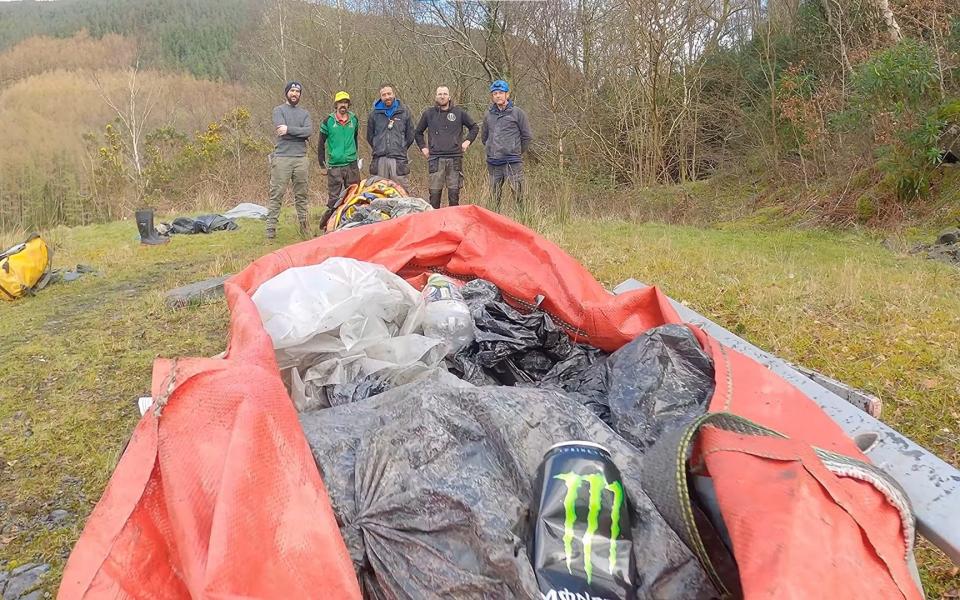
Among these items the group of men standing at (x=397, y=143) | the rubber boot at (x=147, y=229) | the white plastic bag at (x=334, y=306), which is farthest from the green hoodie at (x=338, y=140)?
the white plastic bag at (x=334, y=306)

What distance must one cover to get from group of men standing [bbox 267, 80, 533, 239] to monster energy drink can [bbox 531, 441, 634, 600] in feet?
20.7

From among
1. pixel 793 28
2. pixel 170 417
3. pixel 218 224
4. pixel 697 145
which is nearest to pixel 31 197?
pixel 218 224

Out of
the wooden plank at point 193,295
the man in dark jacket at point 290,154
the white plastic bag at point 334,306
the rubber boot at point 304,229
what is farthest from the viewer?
the rubber boot at point 304,229

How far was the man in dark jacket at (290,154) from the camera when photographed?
706cm

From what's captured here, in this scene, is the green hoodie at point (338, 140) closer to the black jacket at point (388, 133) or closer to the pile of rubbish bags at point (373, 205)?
the black jacket at point (388, 133)

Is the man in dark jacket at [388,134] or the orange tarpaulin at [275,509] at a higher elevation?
the man in dark jacket at [388,134]

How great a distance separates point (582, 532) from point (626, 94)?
44.9 feet

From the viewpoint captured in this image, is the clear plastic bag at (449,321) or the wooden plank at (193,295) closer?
the clear plastic bag at (449,321)

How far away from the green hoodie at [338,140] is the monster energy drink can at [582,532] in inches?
270

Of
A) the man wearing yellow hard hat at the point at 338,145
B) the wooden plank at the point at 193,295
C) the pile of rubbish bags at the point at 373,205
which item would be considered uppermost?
the man wearing yellow hard hat at the point at 338,145

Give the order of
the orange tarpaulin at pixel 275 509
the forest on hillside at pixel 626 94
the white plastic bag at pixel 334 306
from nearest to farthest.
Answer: the orange tarpaulin at pixel 275 509
the white plastic bag at pixel 334 306
the forest on hillside at pixel 626 94

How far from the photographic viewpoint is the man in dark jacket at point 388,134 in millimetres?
7340

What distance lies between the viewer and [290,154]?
7391 mm

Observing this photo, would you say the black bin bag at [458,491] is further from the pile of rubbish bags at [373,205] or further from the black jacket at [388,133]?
the black jacket at [388,133]
